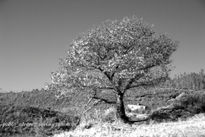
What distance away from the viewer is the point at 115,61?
30.4 metres

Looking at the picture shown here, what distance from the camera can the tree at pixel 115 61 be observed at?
3106 cm

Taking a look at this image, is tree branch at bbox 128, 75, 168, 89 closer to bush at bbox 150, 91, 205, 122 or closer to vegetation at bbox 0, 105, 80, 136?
bush at bbox 150, 91, 205, 122

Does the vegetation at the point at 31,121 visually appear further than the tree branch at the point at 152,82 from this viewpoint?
No

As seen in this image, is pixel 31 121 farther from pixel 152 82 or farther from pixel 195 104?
pixel 195 104

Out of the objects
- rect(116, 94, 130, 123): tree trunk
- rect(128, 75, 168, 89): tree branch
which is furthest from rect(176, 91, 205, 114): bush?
rect(116, 94, 130, 123): tree trunk

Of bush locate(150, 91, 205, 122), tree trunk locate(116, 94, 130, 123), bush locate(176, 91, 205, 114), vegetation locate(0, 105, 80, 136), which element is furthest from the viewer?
bush locate(176, 91, 205, 114)

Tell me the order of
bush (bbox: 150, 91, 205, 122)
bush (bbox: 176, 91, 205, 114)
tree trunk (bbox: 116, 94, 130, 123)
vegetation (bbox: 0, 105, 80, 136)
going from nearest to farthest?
vegetation (bbox: 0, 105, 80, 136), tree trunk (bbox: 116, 94, 130, 123), bush (bbox: 150, 91, 205, 122), bush (bbox: 176, 91, 205, 114)

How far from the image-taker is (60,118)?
38.8m

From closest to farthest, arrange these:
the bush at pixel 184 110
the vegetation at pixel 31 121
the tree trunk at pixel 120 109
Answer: the vegetation at pixel 31 121
the tree trunk at pixel 120 109
the bush at pixel 184 110

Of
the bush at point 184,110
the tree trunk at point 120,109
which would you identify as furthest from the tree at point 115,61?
the bush at point 184,110

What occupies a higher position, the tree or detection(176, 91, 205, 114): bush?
the tree

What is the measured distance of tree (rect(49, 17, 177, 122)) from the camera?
31.1m

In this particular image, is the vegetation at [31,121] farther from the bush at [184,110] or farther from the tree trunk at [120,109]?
the bush at [184,110]

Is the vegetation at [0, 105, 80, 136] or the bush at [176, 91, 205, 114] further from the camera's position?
the bush at [176, 91, 205, 114]
